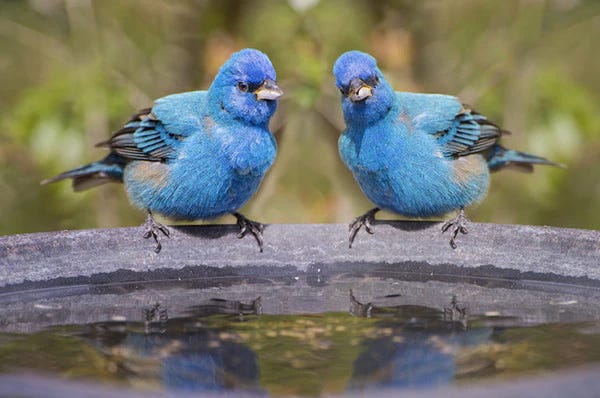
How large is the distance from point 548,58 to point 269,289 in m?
3.70

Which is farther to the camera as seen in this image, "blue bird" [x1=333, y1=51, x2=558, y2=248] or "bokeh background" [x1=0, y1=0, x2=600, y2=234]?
"bokeh background" [x1=0, y1=0, x2=600, y2=234]

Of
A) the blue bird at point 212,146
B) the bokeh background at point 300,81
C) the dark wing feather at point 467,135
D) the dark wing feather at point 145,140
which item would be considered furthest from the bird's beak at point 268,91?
the bokeh background at point 300,81

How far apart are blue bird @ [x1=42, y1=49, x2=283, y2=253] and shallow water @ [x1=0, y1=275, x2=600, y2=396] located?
730 millimetres

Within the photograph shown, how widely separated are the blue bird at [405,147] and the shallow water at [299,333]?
2.39ft

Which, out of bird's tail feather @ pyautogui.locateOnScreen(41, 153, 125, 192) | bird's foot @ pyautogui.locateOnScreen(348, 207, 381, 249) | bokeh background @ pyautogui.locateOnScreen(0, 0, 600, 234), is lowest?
bird's foot @ pyautogui.locateOnScreen(348, 207, 381, 249)

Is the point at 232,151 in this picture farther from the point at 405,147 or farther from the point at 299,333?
the point at 299,333

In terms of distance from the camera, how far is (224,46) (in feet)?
21.2

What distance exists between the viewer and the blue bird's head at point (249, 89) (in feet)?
15.4

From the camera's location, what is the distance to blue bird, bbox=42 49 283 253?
4.67 metres

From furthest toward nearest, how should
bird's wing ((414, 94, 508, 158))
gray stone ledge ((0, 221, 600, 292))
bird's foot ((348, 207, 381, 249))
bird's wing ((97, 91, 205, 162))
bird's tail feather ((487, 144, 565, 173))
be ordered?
1. bird's tail feather ((487, 144, 565, 173))
2. bird's wing ((414, 94, 508, 158))
3. bird's wing ((97, 91, 205, 162))
4. bird's foot ((348, 207, 381, 249))
5. gray stone ledge ((0, 221, 600, 292))

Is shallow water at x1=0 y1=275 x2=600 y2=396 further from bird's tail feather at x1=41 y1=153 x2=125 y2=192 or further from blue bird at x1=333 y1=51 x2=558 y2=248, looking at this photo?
bird's tail feather at x1=41 y1=153 x2=125 y2=192

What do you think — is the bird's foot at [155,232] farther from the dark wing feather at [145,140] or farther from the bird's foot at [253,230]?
the dark wing feather at [145,140]

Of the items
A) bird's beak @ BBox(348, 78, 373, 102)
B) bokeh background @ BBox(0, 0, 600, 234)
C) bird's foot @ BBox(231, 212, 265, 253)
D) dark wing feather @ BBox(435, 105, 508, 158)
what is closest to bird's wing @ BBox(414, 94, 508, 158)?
dark wing feather @ BBox(435, 105, 508, 158)

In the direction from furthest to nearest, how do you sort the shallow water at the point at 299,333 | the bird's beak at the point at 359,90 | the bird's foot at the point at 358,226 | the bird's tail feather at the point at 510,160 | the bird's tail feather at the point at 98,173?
the bird's tail feather at the point at 510,160, the bird's tail feather at the point at 98,173, the bird's beak at the point at 359,90, the bird's foot at the point at 358,226, the shallow water at the point at 299,333
